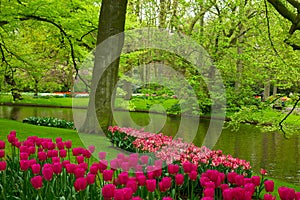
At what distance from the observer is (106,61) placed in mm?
10195

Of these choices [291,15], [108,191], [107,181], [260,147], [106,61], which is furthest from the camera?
[260,147]

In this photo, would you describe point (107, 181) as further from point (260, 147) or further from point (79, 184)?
point (260, 147)

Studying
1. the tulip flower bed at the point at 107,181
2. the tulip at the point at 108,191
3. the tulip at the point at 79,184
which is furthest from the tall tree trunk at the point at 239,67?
the tulip at the point at 108,191

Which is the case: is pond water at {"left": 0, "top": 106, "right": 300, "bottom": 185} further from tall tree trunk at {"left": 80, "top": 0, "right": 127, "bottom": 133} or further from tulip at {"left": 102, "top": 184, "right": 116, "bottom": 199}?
tulip at {"left": 102, "top": 184, "right": 116, "bottom": 199}

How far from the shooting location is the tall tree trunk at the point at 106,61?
10.1 meters

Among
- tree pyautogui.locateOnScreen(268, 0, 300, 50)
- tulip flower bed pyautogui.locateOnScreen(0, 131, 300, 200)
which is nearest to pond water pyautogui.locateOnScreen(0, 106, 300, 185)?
tree pyautogui.locateOnScreen(268, 0, 300, 50)

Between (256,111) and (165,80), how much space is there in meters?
13.8

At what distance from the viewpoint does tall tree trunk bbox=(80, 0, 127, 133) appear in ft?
33.0

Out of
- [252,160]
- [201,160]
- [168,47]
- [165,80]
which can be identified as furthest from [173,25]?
[201,160]

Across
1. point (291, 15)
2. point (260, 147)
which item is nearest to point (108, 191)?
point (291, 15)

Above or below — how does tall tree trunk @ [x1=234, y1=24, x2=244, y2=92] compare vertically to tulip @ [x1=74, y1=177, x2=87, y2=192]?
above

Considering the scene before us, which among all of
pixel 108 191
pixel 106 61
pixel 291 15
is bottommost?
pixel 108 191

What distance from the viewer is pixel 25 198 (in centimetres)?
325

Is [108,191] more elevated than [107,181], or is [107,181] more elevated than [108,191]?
[108,191]
